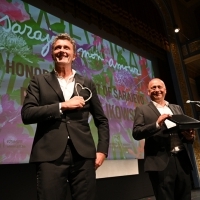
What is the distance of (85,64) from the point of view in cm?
300

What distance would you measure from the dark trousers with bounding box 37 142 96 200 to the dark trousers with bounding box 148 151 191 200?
23.6 inches

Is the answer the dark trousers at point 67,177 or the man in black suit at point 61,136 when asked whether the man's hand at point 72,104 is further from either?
the dark trousers at point 67,177

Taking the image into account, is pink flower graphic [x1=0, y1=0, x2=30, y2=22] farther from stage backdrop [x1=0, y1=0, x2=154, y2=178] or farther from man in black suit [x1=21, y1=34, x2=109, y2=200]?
man in black suit [x1=21, y1=34, x2=109, y2=200]

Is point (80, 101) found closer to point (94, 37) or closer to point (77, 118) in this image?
point (77, 118)

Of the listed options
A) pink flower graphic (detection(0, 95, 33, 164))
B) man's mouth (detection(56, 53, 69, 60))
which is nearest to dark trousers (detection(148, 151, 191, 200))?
man's mouth (detection(56, 53, 69, 60))

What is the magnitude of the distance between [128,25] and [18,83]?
7.55ft

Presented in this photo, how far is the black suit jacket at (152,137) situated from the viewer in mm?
1437

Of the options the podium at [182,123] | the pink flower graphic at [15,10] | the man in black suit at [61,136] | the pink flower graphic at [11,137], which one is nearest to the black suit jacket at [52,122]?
the man in black suit at [61,136]

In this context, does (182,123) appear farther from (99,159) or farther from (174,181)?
(99,159)

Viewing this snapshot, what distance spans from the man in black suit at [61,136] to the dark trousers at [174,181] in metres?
0.53

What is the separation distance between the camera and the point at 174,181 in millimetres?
1413

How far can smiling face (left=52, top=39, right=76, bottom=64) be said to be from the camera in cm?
110

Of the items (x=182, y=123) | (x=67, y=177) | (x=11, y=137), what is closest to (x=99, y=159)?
(x=67, y=177)

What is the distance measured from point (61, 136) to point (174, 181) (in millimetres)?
823
